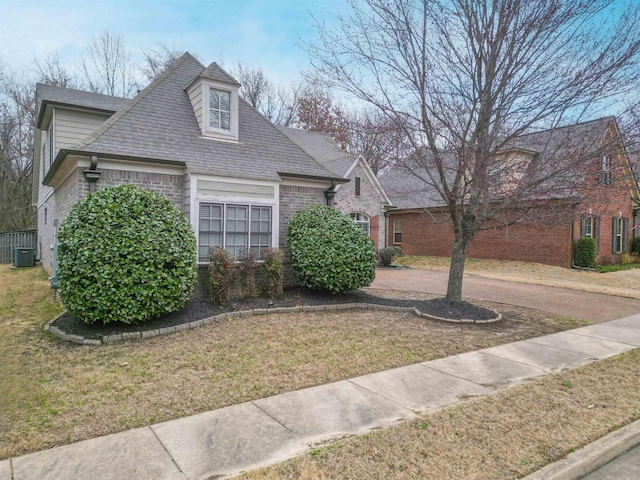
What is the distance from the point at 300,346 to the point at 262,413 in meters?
2.21

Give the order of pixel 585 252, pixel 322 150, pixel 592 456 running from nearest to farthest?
pixel 592 456 < pixel 585 252 < pixel 322 150

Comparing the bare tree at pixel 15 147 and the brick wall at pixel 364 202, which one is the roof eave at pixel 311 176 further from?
the bare tree at pixel 15 147

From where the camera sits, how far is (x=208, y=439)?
3.40 meters

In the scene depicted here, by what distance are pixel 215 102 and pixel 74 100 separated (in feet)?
18.4

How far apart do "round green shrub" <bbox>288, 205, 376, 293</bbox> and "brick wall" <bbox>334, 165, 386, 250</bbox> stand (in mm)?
8475

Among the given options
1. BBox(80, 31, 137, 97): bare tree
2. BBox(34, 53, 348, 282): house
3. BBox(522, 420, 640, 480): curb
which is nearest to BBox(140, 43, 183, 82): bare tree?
BBox(80, 31, 137, 97): bare tree

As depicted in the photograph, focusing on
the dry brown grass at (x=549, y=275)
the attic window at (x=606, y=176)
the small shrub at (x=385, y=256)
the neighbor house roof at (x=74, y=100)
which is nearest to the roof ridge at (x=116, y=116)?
the neighbor house roof at (x=74, y=100)

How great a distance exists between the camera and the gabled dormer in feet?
32.7

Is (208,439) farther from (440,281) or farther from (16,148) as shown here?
(16,148)

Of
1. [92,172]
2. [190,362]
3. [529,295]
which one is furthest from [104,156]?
[529,295]

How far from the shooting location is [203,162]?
9.23 meters

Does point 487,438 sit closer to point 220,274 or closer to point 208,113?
point 220,274

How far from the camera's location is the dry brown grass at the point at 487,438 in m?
2.97

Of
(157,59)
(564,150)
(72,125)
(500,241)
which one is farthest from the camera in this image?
(157,59)
